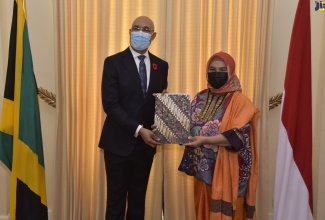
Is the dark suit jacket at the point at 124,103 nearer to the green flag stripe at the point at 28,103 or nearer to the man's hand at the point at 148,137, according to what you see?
the man's hand at the point at 148,137

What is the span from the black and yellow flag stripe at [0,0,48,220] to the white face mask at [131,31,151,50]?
2.23 feet

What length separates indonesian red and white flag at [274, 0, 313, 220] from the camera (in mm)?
1888

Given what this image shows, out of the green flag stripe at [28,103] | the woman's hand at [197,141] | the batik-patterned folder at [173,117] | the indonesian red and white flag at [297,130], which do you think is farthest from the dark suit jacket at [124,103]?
the indonesian red and white flag at [297,130]

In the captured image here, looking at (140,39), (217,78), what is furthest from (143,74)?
(217,78)

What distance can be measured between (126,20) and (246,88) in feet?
3.91

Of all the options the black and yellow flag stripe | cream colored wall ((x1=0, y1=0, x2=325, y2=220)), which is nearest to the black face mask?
cream colored wall ((x1=0, y1=0, x2=325, y2=220))

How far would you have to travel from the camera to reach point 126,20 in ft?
8.88

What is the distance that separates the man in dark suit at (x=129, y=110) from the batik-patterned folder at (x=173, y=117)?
0.08 metres

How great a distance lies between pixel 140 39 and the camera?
2018mm

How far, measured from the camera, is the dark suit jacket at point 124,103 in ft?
6.52

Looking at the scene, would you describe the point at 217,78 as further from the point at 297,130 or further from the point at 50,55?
the point at 50,55

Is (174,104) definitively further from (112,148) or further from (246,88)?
(246,88)

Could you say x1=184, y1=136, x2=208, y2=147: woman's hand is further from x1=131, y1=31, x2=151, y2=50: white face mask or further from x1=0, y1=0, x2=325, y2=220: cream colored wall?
x1=0, y1=0, x2=325, y2=220: cream colored wall

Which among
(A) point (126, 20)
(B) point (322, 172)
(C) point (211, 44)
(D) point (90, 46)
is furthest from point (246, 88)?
(D) point (90, 46)
